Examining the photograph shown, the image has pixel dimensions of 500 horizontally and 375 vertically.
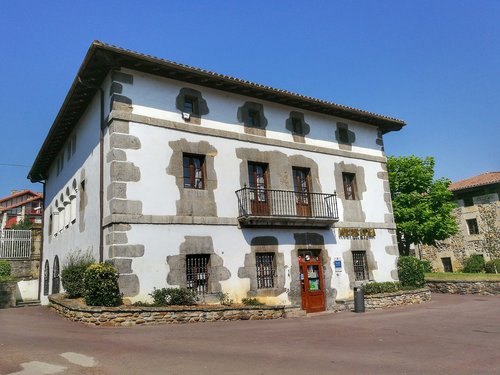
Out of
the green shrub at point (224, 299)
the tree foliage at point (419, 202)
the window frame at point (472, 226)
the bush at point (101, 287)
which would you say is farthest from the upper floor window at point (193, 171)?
the window frame at point (472, 226)

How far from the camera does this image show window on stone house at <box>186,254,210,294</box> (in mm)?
12625

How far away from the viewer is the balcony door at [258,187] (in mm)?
14445

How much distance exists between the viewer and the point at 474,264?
3144 cm

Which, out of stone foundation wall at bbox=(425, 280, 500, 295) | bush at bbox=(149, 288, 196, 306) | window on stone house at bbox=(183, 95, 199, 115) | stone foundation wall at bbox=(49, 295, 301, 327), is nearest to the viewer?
stone foundation wall at bbox=(49, 295, 301, 327)

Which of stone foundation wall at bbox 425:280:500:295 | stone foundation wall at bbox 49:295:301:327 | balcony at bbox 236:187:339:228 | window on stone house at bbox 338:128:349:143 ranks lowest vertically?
stone foundation wall at bbox 425:280:500:295

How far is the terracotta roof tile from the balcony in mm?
21839

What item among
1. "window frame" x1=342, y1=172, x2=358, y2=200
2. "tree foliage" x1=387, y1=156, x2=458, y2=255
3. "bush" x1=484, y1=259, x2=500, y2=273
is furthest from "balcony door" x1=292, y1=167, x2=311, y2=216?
"bush" x1=484, y1=259, x2=500, y2=273

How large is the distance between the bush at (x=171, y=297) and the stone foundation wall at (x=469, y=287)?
15492 millimetres

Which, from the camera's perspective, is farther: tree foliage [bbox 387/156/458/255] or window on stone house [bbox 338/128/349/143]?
tree foliage [bbox 387/156/458/255]

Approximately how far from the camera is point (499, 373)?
21.1 ft

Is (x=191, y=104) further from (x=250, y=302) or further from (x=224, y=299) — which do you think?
(x=250, y=302)

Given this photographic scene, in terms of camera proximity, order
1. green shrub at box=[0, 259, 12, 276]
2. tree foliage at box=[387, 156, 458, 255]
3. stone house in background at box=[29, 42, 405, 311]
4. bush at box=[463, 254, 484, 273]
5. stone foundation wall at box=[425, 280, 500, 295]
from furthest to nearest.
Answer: bush at box=[463, 254, 484, 273] < tree foliage at box=[387, 156, 458, 255] < green shrub at box=[0, 259, 12, 276] < stone foundation wall at box=[425, 280, 500, 295] < stone house in background at box=[29, 42, 405, 311]

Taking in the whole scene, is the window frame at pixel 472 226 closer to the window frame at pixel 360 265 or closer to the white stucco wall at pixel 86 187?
the window frame at pixel 360 265

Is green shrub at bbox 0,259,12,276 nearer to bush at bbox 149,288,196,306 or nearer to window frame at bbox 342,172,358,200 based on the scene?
bush at bbox 149,288,196,306
